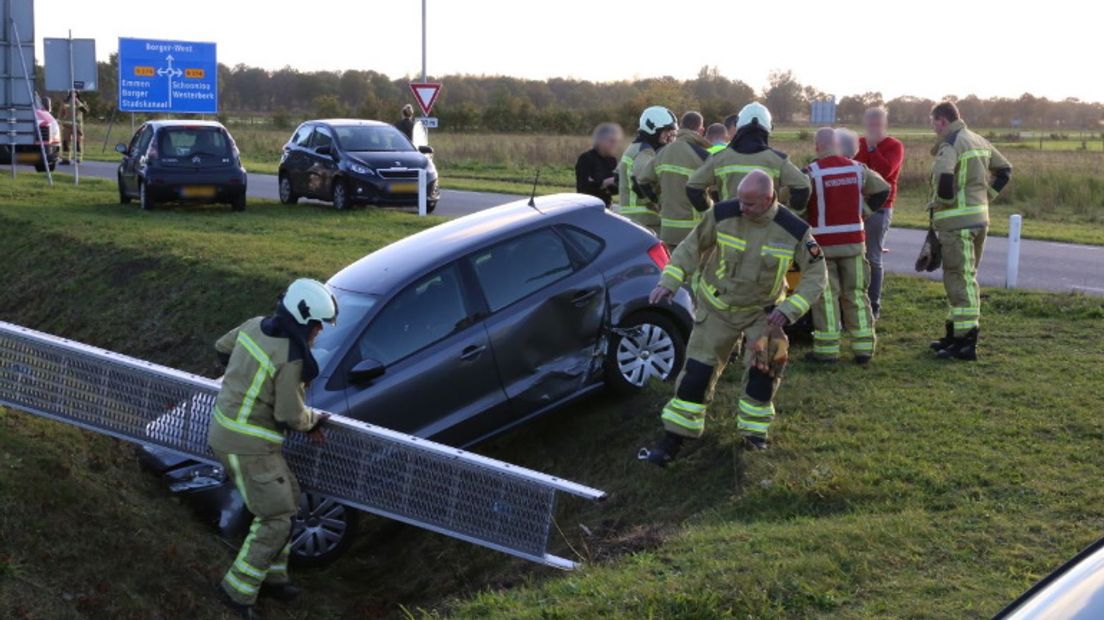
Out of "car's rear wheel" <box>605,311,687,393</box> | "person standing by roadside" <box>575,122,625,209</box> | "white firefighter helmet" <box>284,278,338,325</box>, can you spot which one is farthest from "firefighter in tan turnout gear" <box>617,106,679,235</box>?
"white firefighter helmet" <box>284,278,338,325</box>

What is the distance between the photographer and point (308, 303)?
23.2 feet

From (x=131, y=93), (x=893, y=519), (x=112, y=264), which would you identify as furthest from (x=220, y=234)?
(x=131, y=93)

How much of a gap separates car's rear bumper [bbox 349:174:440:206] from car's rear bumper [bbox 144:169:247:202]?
1.94m

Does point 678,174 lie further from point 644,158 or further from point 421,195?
point 421,195

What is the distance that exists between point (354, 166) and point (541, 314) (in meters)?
12.9

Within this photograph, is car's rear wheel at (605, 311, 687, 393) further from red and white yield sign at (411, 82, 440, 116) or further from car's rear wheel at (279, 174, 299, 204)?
red and white yield sign at (411, 82, 440, 116)

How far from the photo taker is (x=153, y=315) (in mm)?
14828

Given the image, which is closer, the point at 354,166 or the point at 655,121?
the point at 655,121

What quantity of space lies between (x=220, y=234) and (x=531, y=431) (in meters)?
9.40

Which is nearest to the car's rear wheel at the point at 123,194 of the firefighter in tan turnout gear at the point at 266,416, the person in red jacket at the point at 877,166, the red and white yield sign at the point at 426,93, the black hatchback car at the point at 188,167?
the black hatchback car at the point at 188,167

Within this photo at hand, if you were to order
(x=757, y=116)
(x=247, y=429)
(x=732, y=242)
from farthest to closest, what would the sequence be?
(x=757, y=116)
(x=732, y=242)
(x=247, y=429)

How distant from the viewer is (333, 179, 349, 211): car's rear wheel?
21.3 metres

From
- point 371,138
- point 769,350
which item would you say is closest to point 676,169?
point 769,350

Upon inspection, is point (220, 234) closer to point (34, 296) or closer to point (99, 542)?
point (34, 296)
